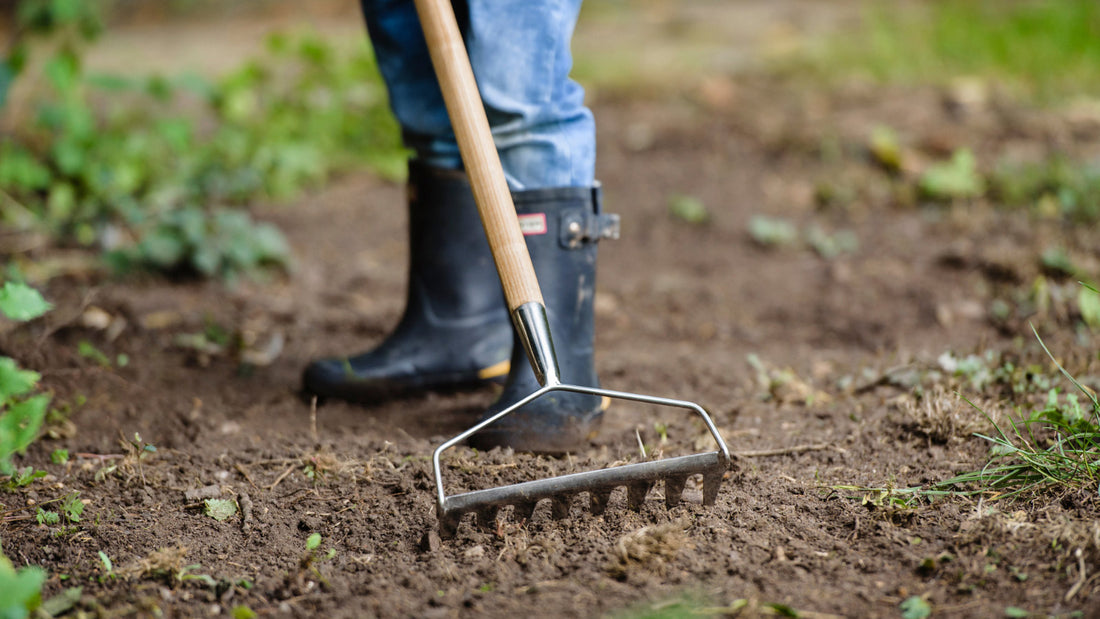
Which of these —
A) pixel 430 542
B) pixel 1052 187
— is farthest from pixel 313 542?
pixel 1052 187

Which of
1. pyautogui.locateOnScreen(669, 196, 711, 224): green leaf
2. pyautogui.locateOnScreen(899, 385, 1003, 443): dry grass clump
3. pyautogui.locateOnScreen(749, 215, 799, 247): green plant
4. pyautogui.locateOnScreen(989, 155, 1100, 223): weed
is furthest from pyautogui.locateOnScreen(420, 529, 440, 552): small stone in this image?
pyautogui.locateOnScreen(989, 155, 1100, 223): weed

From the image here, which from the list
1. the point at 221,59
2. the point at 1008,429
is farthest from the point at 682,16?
the point at 1008,429

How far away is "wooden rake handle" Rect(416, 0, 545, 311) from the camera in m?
1.39

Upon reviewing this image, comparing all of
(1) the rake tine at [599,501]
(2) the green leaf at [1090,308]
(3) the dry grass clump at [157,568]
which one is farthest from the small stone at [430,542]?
(2) the green leaf at [1090,308]

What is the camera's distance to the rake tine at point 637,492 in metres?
1.27

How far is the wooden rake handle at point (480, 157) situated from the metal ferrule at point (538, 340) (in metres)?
0.01

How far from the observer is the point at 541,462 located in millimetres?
1477

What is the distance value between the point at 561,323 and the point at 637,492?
0.45m

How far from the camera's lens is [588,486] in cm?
125

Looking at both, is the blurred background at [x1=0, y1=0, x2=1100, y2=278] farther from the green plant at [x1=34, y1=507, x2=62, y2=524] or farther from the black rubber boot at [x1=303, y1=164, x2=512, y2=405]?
the green plant at [x1=34, y1=507, x2=62, y2=524]

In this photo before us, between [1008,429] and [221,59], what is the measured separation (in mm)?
4515

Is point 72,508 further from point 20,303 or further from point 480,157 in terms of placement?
point 480,157

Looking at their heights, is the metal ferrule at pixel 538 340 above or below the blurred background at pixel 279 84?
below

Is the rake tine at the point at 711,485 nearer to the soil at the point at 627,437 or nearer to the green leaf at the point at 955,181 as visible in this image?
the soil at the point at 627,437
